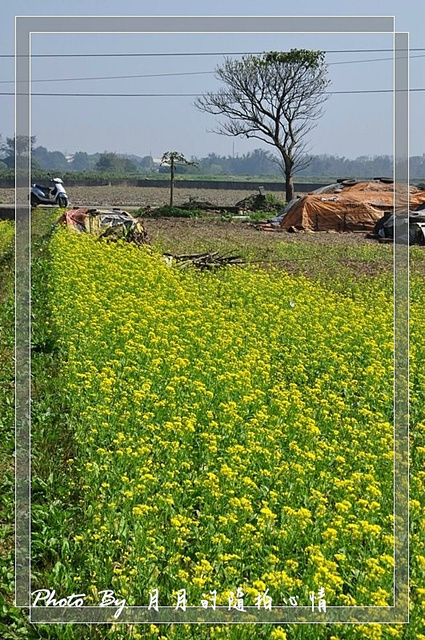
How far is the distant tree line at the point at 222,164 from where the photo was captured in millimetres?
2863

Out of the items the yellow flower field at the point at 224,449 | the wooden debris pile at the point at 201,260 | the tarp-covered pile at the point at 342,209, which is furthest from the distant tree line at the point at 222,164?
the tarp-covered pile at the point at 342,209

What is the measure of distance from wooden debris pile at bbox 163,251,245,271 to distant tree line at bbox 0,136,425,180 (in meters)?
6.98

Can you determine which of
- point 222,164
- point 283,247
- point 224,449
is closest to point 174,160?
point 222,164

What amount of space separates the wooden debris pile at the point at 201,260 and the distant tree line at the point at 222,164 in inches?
275

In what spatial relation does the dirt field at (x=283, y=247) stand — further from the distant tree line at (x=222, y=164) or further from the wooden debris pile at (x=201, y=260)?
the distant tree line at (x=222, y=164)

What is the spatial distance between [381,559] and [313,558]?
27 centimetres

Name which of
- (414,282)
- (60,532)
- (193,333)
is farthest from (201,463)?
(414,282)

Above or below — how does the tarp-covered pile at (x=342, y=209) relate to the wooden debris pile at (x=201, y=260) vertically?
above

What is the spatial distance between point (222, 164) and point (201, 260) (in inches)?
295

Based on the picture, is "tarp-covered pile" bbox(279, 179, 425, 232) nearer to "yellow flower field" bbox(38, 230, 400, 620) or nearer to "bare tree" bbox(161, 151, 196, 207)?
"yellow flower field" bbox(38, 230, 400, 620)

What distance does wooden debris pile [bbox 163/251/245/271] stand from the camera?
10.5 metres

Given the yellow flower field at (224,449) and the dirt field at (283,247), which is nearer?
the yellow flower field at (224,449)

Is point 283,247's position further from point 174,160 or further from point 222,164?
point 222,164

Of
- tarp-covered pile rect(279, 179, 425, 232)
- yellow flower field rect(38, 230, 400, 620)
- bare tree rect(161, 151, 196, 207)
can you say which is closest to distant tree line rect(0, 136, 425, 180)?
bare tree rect(161, 151, 196, 207)
